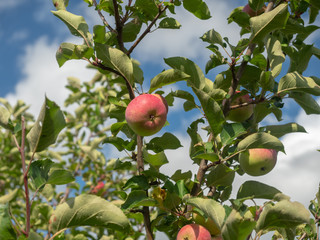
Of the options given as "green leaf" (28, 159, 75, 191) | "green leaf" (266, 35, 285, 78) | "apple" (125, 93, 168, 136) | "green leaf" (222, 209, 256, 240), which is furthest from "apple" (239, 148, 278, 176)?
"green leaf" (28, 159, 75, 191)

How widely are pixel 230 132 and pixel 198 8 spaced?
717 mm

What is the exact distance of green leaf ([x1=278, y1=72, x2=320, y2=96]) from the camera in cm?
164

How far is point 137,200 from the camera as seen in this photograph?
1462 millimetres

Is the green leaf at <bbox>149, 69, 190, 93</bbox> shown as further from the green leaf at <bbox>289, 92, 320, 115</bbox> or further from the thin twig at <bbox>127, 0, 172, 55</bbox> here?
the green leaf at <bbox>289, 92, 320, 115</bbox>

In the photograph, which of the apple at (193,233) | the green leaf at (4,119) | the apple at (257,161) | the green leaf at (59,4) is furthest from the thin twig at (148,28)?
the apple at (193,233)

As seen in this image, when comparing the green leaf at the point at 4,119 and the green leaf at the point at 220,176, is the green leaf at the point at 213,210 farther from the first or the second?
the green leaf at the point at 4,119

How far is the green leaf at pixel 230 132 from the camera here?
1.52 m

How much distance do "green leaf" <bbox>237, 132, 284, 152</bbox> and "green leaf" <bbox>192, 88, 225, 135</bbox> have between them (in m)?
0.13

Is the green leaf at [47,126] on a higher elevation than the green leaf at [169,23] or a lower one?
lower

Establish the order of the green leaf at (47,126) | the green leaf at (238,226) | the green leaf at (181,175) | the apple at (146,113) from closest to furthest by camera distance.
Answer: the green leaf at (238,226)
the green leaf at (47,126)
the apple at (146,113)
the green leaf at (181,175)

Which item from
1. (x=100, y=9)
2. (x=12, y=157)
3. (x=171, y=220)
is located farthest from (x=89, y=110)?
(x=171, y=220)

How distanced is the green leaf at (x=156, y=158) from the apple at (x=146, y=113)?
0.32ft

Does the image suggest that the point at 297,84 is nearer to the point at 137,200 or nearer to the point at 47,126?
the point at 137,200

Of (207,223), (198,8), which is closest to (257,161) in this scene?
(207,223)
